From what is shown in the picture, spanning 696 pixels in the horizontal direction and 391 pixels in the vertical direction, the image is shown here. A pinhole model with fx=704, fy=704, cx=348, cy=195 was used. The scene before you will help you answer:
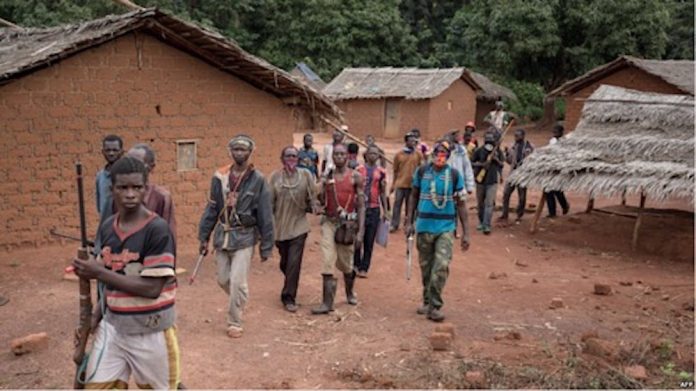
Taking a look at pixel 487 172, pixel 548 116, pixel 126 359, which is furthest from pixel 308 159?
pixel 548 116

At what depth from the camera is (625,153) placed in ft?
34.6

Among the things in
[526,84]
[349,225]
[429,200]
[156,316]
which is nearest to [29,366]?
[156,316]

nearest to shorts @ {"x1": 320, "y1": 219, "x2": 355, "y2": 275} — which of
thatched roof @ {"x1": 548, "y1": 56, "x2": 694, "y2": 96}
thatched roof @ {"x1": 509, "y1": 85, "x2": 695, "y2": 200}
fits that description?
thatched roof @ {"x1": 509, "y1": 85, "x2": 695, "y2": 200}

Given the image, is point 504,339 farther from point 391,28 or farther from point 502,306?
point 391,28

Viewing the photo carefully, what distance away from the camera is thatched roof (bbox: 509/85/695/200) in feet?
31.8

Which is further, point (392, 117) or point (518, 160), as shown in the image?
point (392, 117)

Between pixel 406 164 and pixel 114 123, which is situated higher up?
pixel 114 123

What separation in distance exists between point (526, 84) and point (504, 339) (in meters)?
28.5

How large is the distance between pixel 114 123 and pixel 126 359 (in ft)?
19.6

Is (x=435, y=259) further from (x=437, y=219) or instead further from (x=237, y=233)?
(x=237, y=233)

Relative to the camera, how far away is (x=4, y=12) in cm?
2900

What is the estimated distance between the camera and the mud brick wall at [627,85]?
19875 mm

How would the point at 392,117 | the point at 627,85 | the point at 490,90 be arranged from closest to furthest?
the point at 627,85 < the point at 392,117 < the point at 490,90

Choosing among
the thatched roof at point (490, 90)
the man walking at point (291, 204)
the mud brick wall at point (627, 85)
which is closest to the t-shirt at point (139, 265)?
the man walking at point (291, 204)
